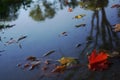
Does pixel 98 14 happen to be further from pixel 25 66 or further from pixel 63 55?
pixel 25 66

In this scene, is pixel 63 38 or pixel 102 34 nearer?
pixel 102 34

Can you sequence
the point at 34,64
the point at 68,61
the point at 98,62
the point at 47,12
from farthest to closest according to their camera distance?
the point at 47,12
the point at 34,64
the point at 68,61
the point at 98,62

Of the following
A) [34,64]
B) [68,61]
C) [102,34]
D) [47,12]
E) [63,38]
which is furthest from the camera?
[47,12]

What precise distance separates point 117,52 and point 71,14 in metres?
4.25

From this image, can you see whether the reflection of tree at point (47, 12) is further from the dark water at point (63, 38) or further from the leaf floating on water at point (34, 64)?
the leaf floating on water at point (34, 64)

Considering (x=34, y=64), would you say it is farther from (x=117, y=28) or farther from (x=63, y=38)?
(x=117, y=28)

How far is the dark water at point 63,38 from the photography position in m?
5.32

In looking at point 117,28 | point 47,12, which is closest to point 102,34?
point 117,28

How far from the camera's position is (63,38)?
23.5 ft

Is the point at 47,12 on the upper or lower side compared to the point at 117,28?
lower

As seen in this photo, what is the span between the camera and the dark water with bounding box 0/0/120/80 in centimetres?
532

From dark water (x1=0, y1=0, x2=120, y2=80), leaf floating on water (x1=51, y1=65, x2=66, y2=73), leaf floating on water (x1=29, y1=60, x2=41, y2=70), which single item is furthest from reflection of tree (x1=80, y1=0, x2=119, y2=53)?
leaf floating on water (x1=29, y1=60, x2=41, y2=70)

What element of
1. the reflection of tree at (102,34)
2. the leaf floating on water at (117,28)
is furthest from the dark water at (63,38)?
the leaf floating on water at (117,28)

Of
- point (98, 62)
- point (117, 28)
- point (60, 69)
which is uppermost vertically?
point (117, 28)
